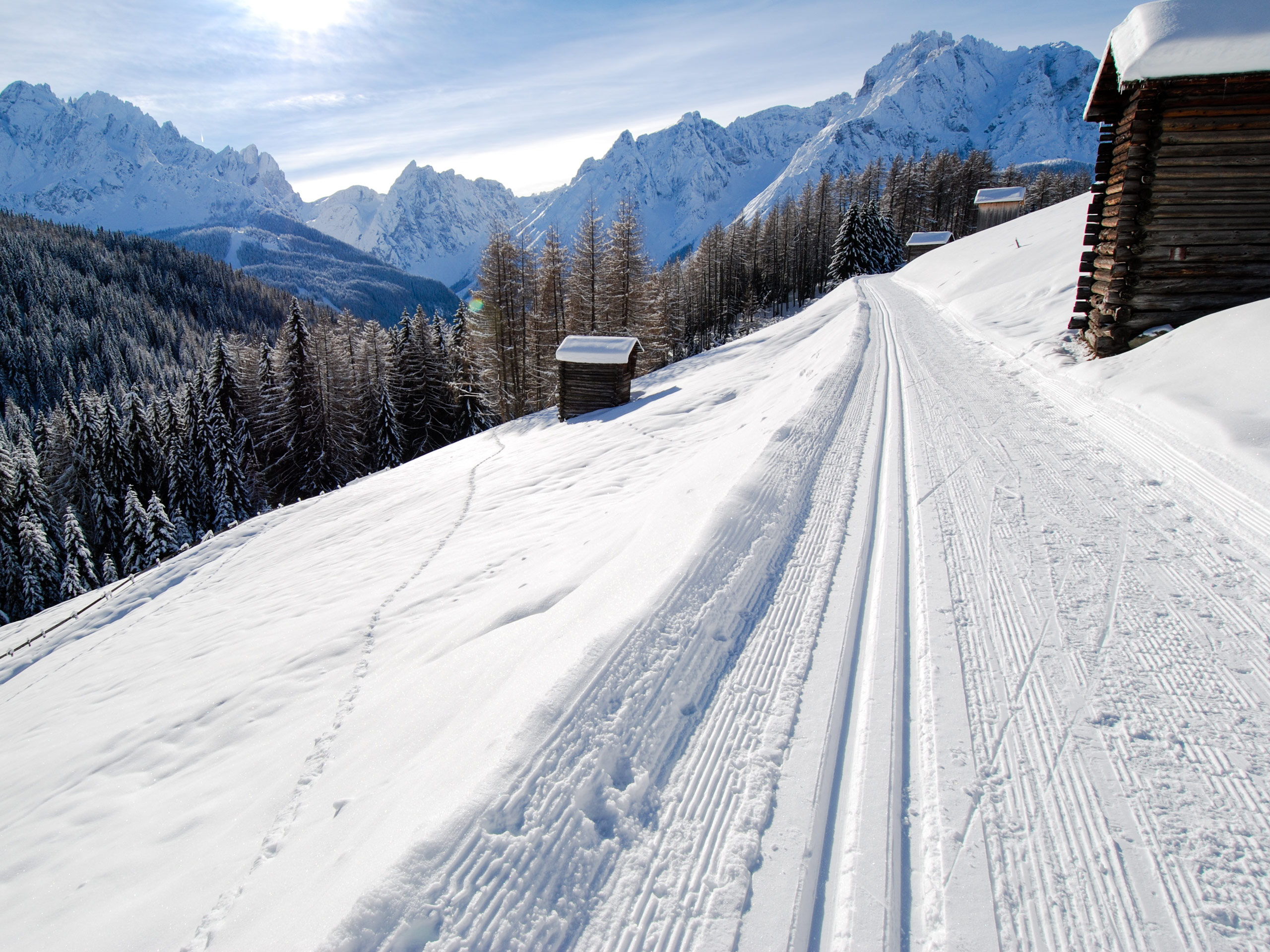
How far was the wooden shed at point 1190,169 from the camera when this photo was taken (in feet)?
28.9

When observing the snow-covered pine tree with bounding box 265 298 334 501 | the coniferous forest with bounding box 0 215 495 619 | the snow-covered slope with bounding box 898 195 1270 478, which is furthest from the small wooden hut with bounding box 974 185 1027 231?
the snow-covered pine tree with bounding box 265 298 334 501

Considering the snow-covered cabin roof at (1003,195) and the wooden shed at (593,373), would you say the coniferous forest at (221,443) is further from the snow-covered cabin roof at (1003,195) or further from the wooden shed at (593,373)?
the snow-covered cabin roof at (1003,195)

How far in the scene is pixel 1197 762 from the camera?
9.11 ft

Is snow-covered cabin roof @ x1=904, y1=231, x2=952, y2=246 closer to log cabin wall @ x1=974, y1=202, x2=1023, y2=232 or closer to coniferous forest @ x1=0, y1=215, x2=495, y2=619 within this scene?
log cabin wall @ x1=974, y1=202, x2=1023, y2=232

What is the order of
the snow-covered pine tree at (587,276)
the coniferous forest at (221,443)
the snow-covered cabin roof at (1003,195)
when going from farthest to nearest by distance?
the snow-covered cabin roof at (1003,195) < the coniferous forest at (221,443) < the snow-covered pine tree at (587,276)

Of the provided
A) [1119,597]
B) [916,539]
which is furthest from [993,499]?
[1119,597]

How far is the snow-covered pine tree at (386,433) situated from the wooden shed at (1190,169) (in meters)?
33.7

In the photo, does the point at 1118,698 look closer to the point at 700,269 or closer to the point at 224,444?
the point at 224,444

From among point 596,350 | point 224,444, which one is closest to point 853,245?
point 596,350

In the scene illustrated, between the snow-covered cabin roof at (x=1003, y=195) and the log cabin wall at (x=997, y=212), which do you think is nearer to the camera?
the snow-covered cabin roof at (x=1003, y=195)

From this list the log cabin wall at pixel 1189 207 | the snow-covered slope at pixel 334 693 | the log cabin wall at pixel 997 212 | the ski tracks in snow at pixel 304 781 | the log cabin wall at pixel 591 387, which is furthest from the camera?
the log cabin wall at pixel 997 212

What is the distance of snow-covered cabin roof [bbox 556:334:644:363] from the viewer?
18.8 metres

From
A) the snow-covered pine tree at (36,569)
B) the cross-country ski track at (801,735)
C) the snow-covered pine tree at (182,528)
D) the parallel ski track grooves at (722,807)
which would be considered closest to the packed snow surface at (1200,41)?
the cross-country ski track at (801,735)

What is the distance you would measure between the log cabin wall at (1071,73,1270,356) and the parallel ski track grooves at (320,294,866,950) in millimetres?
9236
